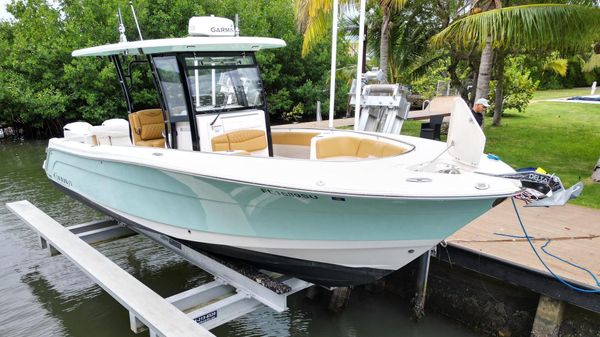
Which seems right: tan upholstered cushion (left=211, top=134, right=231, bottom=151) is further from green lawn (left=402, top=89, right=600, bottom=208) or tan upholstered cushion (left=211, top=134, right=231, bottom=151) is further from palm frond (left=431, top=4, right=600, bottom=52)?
palm frond (left=431, top=4, right=600, bottom=52)

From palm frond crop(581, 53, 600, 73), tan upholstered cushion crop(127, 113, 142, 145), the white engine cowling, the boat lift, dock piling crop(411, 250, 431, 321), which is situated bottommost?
dock piling crop(411, 250, 431, 321)

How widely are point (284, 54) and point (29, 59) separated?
30.3ft

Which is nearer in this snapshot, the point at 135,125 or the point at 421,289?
the point at 421,289

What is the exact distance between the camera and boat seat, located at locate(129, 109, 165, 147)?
5.20 meters

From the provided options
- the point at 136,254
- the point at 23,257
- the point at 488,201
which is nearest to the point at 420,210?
the point at 488,201

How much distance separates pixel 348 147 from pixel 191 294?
2.13 metres

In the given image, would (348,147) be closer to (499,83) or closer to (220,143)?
(220,143)

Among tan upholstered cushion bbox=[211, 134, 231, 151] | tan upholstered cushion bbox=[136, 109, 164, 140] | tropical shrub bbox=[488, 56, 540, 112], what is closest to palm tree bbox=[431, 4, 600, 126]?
tan upholstered cushion bbox=[211, 134, 231, 151]

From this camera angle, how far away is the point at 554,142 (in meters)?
11.2

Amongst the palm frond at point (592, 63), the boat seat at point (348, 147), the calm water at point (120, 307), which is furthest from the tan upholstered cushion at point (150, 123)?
the palm frond at point (592, 63)

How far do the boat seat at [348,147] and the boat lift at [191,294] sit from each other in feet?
4.32

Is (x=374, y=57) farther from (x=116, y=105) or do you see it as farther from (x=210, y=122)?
(x=210, y=122)

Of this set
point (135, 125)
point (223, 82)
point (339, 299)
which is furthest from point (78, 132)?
point (339, 299)

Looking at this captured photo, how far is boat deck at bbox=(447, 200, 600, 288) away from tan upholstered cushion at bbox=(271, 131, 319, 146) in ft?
6.67
